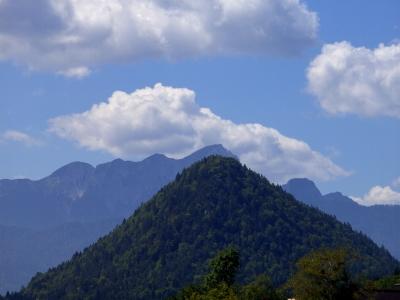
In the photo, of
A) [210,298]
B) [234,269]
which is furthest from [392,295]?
[234,269]

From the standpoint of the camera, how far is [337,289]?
102875mm

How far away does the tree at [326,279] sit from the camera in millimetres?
102875

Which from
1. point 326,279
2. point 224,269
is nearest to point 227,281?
point 224,269

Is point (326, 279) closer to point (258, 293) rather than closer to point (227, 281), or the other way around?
point (258, 293)

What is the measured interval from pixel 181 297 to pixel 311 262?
66.4 meters

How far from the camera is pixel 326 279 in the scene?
103312 millimetres

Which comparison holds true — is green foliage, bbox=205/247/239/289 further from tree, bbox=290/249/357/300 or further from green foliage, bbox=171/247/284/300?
tree, bbox=290/249/357/300

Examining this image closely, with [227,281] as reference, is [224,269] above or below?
above

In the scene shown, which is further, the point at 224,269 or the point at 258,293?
the point at 224,269

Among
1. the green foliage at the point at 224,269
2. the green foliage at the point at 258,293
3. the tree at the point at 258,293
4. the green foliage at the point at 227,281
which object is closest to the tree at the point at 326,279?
the green foliage at the point at 258,293

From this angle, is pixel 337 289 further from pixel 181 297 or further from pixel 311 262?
pixel 181 297

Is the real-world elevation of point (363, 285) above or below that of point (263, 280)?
below

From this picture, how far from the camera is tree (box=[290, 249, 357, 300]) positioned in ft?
338

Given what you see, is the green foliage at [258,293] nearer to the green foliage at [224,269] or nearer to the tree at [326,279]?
the green foliage at [224,269]
